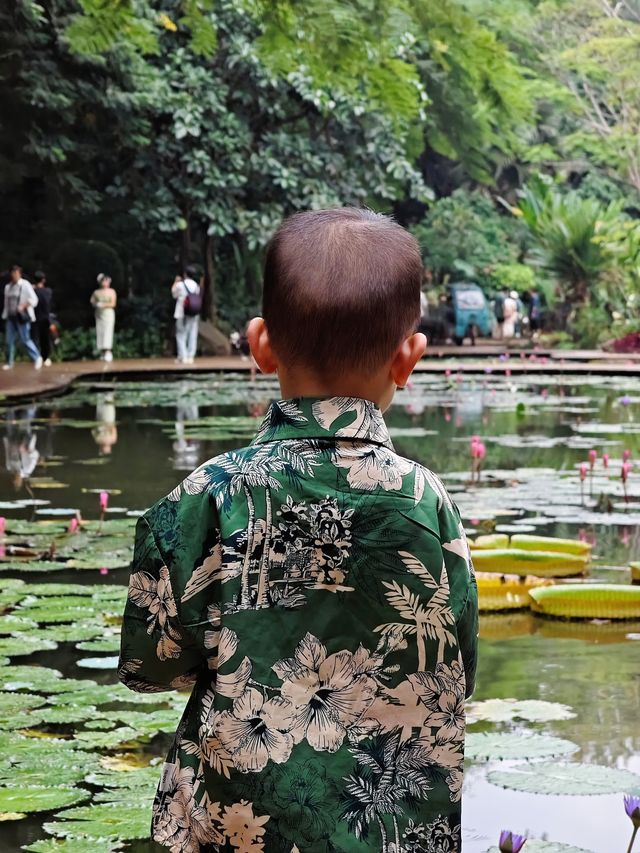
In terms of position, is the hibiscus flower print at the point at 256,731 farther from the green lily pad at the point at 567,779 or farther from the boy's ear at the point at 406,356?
the green lily pad at the point at 567,779

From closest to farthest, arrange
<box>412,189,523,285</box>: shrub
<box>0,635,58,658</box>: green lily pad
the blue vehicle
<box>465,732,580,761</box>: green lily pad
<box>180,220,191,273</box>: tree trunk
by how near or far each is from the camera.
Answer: <box>465,732,580,761</box>: green lily pad, <box>0,635,58,658</box>: green lily pad, <box>180,220,191,273</box>: tree trunk, the blue vehicle, <box>412,189,523,285</box>: shrub

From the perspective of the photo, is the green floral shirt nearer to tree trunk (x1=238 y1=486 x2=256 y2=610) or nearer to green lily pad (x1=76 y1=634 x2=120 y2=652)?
tree trunk (x1=238 y1=486 x2=256 y2=610)

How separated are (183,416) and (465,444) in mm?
3969

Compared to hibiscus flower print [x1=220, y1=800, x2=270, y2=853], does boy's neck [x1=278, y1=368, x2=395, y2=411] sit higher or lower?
higher

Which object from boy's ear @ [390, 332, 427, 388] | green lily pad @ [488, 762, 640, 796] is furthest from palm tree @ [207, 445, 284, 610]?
green lily pad @ [488, 762, 640, 796]

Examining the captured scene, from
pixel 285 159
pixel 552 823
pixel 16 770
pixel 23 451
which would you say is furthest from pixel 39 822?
pixel 285 159

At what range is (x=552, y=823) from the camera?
3.45 m

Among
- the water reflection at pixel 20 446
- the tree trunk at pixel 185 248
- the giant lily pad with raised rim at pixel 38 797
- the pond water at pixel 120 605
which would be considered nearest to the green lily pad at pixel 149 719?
the pond water at pixel 120 605

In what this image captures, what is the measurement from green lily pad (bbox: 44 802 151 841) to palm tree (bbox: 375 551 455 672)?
1467mm

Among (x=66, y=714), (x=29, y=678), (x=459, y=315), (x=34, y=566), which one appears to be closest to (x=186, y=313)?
(x=459, y=315)

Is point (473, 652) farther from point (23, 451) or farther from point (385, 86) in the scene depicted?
point (23, 451)

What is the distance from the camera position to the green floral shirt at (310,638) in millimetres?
1964

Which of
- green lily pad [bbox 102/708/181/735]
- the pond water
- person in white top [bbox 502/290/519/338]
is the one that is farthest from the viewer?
person in white top [bbox 502/290/519/338]

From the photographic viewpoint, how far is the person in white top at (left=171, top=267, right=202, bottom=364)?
86.4 feet
